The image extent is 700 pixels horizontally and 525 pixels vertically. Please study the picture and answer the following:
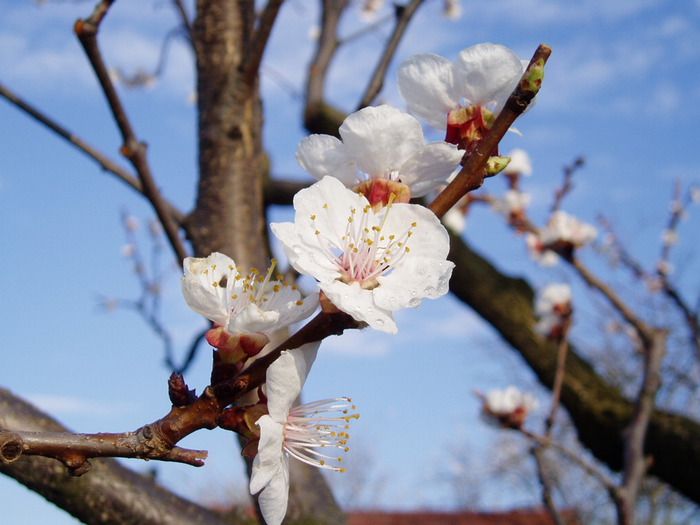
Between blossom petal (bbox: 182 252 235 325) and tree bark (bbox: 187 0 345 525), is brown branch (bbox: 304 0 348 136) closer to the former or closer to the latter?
tree bark (bbox: 187 0 345 525)

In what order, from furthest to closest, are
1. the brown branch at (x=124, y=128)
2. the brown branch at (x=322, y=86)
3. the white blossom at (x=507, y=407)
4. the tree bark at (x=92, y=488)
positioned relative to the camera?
the brown branch at (x=322, y=86) < the white blossom at (x=507, y=407) < the brown branch at (x=124, y=128) < the tree bark at (x=92, y=488)

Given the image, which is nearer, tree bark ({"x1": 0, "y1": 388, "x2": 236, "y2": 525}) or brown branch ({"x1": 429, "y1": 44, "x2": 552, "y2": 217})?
brown branch ({"x1": 429, "y1": 44, "x2": 552, "y2": 217})

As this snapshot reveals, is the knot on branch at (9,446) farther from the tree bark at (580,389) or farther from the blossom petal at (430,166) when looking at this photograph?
the tree bark at (580,389)

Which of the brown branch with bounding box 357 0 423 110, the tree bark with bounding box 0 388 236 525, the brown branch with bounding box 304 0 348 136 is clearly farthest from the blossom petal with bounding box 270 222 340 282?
the brown branch with bounding box 304 0 348 136

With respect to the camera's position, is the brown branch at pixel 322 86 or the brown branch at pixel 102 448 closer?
the brown branch at pixel 102 448

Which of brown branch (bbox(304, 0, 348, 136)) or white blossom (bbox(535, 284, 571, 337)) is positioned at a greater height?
brown branch (bbox(304, 0, 348, 136))

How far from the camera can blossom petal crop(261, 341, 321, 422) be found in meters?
0.55

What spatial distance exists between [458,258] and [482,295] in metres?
0.20

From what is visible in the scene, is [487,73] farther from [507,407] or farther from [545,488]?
[507,407]

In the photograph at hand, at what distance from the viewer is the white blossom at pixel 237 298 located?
22.8 inches

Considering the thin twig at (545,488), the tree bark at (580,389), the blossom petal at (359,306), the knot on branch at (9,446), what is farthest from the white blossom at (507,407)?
the knot on branch at (9,446)

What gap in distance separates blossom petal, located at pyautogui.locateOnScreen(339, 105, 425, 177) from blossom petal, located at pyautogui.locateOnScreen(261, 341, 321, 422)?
19 centimetres

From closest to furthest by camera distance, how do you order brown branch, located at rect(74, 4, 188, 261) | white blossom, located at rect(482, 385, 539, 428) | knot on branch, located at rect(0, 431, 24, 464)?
knot on branch, located at rect(0, 431, 24, 464), brown branch, located at rect(74, 4, 188, 261), white blossom, located at rect(482, 385, 539, 428)

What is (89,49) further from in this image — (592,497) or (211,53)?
(592,497)
